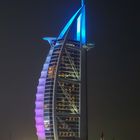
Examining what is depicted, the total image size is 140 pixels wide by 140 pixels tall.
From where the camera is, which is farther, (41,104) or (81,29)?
(81,29)

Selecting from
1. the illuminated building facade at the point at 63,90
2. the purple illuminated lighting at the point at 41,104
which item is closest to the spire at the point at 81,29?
the illuminated building facade at the point at 63,90

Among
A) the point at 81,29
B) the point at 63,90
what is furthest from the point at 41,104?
the point at 81,29

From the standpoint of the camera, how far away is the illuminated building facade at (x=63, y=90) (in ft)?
212

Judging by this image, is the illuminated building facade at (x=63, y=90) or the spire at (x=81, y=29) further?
the spire at (x=81, y=29)

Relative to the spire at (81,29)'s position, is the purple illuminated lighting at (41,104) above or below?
below

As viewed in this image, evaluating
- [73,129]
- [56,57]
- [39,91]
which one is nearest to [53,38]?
[56,57]

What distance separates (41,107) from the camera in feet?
215

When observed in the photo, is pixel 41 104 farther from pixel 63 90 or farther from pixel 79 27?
pixel 79 27

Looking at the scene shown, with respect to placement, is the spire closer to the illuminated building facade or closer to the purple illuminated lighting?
the illuminated building facade

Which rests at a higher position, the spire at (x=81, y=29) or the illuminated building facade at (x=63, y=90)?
the spire at (x=81, y=29)

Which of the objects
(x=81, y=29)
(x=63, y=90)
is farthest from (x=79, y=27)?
(x=63, y=90)

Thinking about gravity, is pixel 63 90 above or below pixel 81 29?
below

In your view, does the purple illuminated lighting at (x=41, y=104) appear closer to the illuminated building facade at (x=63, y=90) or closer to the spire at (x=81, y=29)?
the illuminated building facade at (x=63, y=90)

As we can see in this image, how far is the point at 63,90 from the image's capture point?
6588 centimetres
